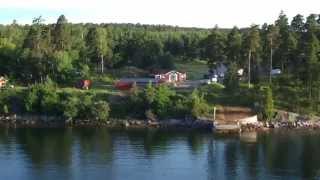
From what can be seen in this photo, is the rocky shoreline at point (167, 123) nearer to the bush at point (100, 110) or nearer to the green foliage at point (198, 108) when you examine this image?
the bush at point (100, 110)

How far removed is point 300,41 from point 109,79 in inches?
780

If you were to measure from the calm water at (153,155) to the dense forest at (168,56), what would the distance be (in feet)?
27.8

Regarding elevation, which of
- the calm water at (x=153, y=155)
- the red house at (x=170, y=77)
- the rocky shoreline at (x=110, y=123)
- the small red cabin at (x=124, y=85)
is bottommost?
the calm water at (x=153, y=155)

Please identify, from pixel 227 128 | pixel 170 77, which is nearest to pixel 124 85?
pixel 170 77

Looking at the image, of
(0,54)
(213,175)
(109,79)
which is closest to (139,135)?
(213,175)

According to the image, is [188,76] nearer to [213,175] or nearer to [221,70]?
[221,70]

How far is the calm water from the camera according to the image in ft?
140

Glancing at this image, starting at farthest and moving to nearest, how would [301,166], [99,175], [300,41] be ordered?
[300,41] < [301,166] < [99,175]

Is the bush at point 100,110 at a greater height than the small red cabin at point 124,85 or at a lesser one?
lesser

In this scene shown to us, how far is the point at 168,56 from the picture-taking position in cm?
8525

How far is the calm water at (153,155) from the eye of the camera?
42688 mm

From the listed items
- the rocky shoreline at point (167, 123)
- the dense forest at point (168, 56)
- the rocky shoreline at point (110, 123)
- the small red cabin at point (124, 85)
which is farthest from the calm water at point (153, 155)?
the small red cabin at point (124, 85)

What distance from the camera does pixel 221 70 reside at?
77.9m

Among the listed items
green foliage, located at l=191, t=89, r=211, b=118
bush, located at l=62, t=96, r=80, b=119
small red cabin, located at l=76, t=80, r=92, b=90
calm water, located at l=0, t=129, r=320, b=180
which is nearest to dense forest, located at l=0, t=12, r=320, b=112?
small red cabin, located at l=76, t=80, r=92, b=90
